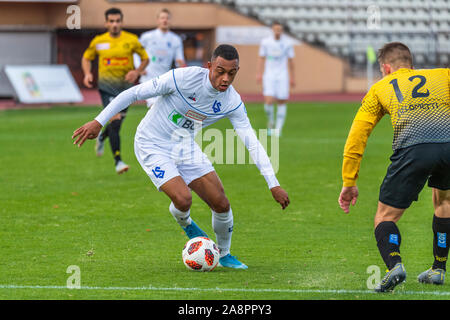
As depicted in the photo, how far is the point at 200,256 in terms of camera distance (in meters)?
6.75

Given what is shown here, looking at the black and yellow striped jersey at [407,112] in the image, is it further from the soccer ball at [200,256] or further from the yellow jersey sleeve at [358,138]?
the soccer ball at [200,256]

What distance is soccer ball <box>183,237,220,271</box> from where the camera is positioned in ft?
22.1

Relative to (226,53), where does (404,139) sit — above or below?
below

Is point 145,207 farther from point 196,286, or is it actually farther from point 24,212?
point 196,286

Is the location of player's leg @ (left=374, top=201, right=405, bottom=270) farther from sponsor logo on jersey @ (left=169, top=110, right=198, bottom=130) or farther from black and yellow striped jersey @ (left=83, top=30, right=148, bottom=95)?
black and yellow striped jersey @ (left=83, top=30, right=148, bottom=95)

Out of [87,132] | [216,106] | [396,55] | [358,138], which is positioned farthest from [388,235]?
[87,132]

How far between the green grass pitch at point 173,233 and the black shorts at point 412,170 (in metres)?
0.69

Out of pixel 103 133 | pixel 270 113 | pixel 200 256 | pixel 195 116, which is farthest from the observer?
pixel 270 113

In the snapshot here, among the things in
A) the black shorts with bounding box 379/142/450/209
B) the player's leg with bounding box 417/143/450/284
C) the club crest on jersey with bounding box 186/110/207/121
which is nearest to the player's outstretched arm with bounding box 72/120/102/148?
the club crest on jersey with bounding box 186/110/207/121

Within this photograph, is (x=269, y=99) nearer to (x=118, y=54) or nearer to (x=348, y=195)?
(x=118, y=54)

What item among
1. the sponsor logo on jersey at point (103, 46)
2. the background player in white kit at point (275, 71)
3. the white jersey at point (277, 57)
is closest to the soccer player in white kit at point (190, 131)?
the sponsor logo on jersey at point (103, 46)

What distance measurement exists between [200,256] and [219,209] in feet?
1.52

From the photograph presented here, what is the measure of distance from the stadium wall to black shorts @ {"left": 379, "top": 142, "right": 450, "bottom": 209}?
24369 millimetres
